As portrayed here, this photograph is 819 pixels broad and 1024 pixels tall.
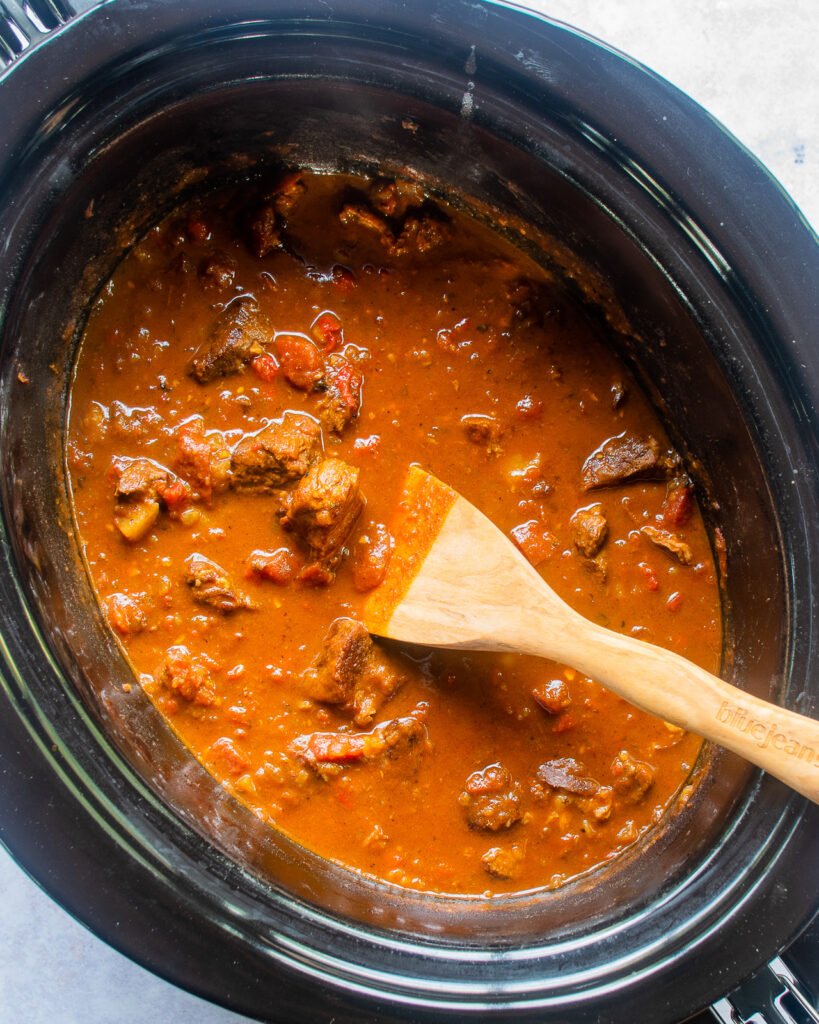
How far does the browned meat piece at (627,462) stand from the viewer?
9.39 ft

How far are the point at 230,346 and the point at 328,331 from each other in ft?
1.00

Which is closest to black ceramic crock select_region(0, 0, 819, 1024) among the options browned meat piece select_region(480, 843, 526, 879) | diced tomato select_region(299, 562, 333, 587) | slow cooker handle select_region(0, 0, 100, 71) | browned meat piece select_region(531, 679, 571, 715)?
slow cooker handle select_region(0, 0, 100, 71)

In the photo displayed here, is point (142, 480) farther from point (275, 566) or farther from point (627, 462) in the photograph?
point (627, 462)

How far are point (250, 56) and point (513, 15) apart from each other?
27.4 inches

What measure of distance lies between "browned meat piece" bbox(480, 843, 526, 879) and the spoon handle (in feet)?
2.34

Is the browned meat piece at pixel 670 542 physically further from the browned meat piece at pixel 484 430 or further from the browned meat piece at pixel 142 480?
the browned meat piece at pixel 142 480

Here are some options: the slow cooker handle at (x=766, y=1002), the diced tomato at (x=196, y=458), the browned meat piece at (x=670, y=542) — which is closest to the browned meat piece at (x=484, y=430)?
the browned meat piece at (x=670, y=542)

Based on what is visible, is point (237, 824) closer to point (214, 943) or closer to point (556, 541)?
point (214, 943)

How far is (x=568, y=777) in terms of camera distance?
2.81m

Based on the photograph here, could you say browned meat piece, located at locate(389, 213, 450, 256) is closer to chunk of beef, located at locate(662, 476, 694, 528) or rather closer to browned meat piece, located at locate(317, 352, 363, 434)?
browned meat piece, located at locate(317, 352, 363, 434)

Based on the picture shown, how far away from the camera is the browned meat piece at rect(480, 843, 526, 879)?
2.77 meters

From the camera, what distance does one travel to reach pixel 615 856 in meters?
2.83

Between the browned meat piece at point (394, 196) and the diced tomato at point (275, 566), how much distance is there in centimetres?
113

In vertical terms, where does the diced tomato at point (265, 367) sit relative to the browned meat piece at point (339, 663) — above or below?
above
